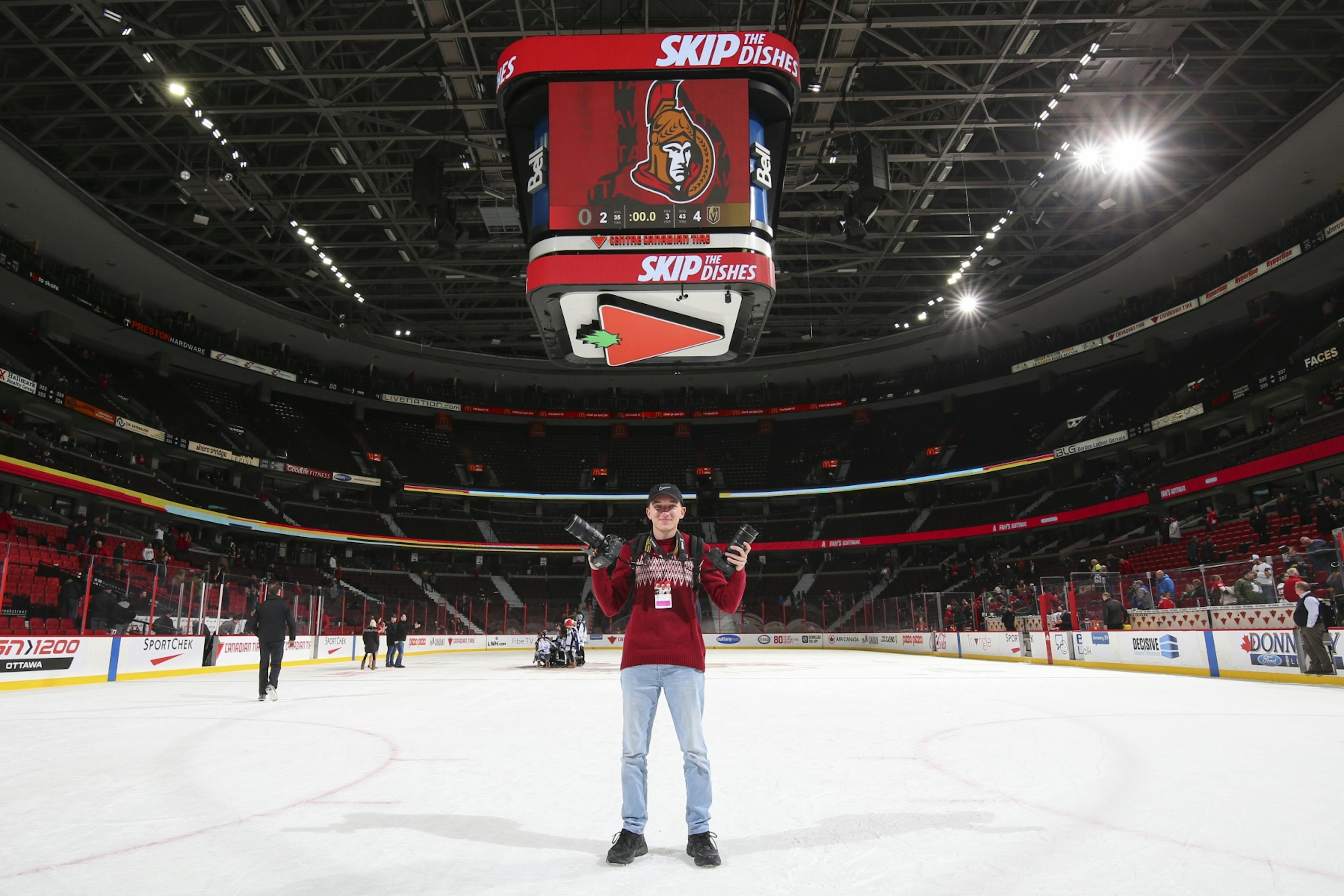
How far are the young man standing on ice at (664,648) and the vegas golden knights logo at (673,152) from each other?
25.2 ft

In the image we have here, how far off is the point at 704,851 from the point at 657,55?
1098 cm

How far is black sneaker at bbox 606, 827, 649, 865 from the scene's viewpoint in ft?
10.6

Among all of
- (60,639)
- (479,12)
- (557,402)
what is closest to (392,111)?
(479,12)

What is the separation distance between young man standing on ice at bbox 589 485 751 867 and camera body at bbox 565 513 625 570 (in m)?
0.06

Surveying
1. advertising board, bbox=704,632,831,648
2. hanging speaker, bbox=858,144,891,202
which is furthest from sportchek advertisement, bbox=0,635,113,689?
advertising board, bbox=704,632,831,648

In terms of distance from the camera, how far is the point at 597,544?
3.65m

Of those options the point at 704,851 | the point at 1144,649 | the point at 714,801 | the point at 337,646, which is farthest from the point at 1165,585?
the point at 337,646

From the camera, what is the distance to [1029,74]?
2092cm

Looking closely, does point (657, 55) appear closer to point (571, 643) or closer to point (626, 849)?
point (626, 849)

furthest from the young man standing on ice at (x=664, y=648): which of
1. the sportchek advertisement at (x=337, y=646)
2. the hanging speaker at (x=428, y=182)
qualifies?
the sportchek advertisement at (x=337, y=646)

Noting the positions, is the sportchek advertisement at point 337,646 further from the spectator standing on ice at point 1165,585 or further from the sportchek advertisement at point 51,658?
the spectator standing on ice at point 1165,585

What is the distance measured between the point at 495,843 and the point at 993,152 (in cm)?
2364

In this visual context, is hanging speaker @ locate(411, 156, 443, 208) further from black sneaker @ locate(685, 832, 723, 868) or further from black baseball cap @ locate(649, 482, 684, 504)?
black sneaker @ locate(685, 832, 723, 868)

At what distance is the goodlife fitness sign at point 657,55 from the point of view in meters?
11.3
